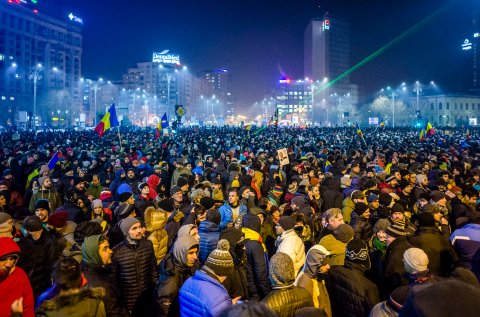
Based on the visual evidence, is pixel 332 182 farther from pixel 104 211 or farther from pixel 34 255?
pixel 34 255

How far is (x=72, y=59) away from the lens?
411 ft

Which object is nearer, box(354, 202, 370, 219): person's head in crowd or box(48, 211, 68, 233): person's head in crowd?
box(48, 211, 68, 233): person's head in crowd

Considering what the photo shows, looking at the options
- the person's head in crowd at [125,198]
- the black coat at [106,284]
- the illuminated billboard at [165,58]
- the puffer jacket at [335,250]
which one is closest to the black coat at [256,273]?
the puffer jacket at [335,250]

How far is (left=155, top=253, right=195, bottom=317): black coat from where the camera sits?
4492 millimetres

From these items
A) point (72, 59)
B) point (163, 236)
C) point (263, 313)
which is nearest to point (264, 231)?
point (163, 236)

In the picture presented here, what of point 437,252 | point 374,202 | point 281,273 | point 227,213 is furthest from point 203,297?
point 374,202

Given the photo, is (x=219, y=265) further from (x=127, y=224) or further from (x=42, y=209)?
(x=42, y=209)

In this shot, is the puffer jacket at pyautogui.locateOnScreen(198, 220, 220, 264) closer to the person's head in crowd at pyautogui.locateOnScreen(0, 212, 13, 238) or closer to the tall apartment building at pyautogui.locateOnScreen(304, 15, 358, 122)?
the person's head in crowd at pyautogui.locateOnScreen(0, 212, 13, 238)

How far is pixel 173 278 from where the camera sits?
15.0ft

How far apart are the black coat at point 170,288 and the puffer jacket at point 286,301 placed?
48.8 inches

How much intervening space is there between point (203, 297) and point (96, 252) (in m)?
1.42

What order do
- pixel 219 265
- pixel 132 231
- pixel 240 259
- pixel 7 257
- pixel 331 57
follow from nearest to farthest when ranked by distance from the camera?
pixel 7 257, pixel 219 265, pixel 132 231, pixel 240 259, pixel 331 57

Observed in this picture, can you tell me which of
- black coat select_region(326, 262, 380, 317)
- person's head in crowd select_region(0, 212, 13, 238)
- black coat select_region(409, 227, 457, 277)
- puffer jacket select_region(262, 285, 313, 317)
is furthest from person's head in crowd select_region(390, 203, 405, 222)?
person's head in crowd select_region(0, 212, 13, 238)

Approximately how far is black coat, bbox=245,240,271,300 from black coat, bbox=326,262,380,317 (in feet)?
3.45
